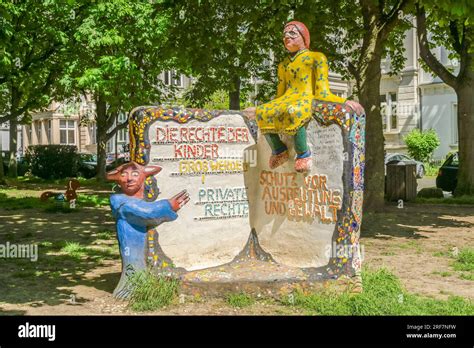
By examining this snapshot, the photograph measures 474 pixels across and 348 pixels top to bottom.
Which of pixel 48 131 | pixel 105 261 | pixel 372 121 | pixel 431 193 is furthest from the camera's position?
pixel 48 131

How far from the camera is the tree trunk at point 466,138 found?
2062 centimetres

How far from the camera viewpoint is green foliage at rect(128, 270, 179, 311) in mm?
7133

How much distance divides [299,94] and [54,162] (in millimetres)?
29009

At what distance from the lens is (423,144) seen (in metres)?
37.4

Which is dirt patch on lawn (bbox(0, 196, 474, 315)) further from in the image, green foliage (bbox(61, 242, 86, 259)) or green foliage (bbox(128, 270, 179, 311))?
green foliage (bbox(128, 270, 179, 311))

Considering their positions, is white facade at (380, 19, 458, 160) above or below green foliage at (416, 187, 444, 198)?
above

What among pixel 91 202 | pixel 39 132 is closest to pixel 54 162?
pixel 91 202

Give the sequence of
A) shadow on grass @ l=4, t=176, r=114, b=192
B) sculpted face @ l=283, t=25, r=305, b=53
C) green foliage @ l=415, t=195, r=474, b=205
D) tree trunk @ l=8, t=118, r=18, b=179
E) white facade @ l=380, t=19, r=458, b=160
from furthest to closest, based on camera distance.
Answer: white facade @ l=380, t=19, r=458, b=160
tree trunk @ l=8, t=118, r=18, b=179
shadow on grass @ l=4, t=176, r=114, b=192
green foliage @ l=415, t=195, r=474, b=205
sculpted face @ l=283, t=25, r=305, b=53

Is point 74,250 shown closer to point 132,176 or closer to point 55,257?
point 55,257

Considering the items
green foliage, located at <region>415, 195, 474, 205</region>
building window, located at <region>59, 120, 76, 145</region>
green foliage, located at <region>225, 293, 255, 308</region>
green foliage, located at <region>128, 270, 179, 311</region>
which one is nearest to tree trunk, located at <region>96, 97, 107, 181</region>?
green foliage, located at <region>415, 195, 474, 205</region>
